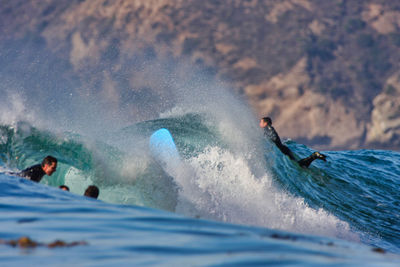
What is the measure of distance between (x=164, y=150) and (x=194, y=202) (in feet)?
5.14

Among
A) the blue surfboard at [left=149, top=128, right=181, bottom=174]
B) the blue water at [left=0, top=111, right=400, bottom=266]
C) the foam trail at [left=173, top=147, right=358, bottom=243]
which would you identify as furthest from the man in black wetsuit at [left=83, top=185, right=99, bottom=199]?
the blue surfboard at [left=149, top=128, right=181, bottom=174]

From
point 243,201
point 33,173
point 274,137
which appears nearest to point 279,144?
point 274,137

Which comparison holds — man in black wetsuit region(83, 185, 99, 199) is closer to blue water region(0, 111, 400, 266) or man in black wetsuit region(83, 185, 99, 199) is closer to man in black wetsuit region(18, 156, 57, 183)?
blue water region(0, 111, 400, 266)

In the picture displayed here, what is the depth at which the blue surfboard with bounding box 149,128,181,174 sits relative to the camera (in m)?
7.59

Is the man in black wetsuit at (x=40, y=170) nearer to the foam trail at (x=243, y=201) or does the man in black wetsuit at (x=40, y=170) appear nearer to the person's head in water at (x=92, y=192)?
the person's head in water at (x=92, y=192)

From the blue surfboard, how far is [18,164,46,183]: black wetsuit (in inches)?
81.6

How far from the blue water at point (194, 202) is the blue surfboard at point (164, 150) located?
0.11 ft

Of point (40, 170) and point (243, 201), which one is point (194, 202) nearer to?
point (243, 201)

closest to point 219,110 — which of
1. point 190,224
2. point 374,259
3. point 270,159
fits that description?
point 270,159

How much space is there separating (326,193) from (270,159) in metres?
1.52

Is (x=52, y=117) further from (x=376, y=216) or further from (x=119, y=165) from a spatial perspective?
(x=376, y=216)

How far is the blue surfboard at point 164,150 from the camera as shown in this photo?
759 centimetres

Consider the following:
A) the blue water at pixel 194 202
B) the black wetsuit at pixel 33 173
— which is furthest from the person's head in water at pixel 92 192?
the black wetsuit at pixel 33 173

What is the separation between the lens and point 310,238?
3639 mm
